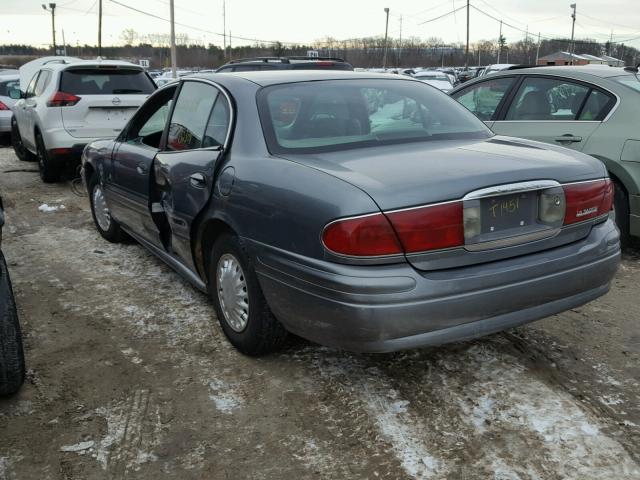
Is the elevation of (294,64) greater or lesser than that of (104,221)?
greater

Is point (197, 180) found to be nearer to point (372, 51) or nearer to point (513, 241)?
point (513, 241)

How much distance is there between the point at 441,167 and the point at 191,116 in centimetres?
193

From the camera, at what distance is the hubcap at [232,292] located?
11.2 feet

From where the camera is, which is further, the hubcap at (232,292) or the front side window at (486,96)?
the front side window at (486,96)

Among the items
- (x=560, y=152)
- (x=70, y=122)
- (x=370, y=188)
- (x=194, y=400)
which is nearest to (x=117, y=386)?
(x=194, y=400)

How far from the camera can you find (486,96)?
645 cm

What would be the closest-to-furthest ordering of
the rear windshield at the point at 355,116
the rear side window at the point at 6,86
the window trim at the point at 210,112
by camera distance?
the rear windshield at the point at 355,116
the window trim at the point at 210,112
the rear side window at the point at 6,86

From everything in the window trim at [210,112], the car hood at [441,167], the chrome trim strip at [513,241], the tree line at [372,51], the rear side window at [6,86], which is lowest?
the chrome trim strip at [513,241]

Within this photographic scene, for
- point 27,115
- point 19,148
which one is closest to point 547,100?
point 27,115

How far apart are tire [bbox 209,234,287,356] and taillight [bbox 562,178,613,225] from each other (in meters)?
1.56

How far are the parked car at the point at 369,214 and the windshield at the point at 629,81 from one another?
2171 millimetres

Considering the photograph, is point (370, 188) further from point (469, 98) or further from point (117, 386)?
point (469, 98)

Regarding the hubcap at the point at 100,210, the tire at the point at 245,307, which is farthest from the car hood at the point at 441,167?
the hubcap at the point at 100,210

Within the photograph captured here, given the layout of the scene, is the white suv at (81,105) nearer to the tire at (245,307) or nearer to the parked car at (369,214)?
the parked car at (369,214)
